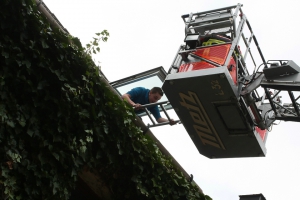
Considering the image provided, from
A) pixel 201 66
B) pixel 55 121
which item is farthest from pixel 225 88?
pixel 55 121

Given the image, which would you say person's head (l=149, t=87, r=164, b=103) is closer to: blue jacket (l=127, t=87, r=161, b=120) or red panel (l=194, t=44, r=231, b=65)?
blue jacket (l=127, t=87, r=161, b=120)

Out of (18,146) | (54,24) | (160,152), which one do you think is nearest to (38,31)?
(54,24)

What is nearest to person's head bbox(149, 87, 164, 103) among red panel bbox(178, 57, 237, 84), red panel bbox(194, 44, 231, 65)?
red panel bbox(178, 57, 237, 84)

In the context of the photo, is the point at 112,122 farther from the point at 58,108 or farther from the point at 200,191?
the point at 200,191

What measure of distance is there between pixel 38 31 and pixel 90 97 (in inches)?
45.5

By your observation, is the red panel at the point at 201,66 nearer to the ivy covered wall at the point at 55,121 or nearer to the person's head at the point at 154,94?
the person's head at the point at 154,94

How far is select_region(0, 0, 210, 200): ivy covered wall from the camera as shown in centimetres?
600

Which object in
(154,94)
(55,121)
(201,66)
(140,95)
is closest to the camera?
(55,121)

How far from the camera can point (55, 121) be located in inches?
255

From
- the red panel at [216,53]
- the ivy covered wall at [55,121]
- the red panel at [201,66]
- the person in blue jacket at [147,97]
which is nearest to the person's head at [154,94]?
the person in blue jacket at [147,97]

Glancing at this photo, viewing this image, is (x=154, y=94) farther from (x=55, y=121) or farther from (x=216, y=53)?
(x=55, y=121)

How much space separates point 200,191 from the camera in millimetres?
8742

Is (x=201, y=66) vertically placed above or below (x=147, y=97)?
above

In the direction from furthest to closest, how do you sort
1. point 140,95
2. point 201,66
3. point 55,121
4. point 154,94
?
point 140,95 < point 154,94 < point 201,66 < point 55,121
